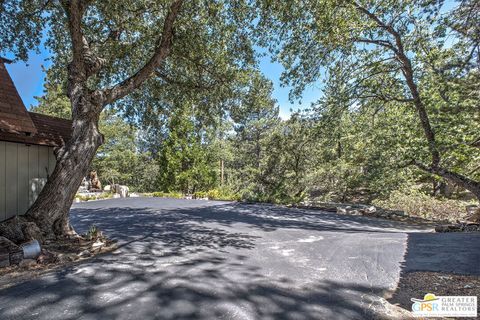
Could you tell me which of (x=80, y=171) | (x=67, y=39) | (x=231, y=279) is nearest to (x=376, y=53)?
(x=231, y=279)

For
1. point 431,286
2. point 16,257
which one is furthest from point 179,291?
point 431,286

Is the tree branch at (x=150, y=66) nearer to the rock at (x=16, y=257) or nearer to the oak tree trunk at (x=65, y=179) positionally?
the oak tree trunk at (x=65, y=179)

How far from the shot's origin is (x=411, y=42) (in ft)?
22.1

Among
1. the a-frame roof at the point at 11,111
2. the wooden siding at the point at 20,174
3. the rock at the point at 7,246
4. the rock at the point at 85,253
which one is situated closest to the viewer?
the rock at the point at 7,246

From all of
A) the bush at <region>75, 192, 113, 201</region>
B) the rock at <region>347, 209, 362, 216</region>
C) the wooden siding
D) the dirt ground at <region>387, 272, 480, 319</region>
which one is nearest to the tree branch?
the wooden siding

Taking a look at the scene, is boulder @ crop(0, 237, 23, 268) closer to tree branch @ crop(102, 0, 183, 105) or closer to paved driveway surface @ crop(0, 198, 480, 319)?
paved driveway surface @ crop(0, 198, 480, 319)

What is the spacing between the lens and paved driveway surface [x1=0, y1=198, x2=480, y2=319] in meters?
2.18

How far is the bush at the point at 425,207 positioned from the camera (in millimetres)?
9500

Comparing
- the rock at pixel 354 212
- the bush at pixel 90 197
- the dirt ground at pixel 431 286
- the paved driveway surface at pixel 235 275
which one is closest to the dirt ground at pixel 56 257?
the paved driveway surface at pixel 235 275

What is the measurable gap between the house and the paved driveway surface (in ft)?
4.58

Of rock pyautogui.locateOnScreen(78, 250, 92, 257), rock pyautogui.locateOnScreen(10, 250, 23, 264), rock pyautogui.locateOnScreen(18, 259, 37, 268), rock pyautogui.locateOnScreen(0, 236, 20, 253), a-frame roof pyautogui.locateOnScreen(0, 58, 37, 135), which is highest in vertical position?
a-frame roof pyautogui.locateOnScreen(0, 58, 37, 135)

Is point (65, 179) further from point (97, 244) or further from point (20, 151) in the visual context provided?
point (97, 244)

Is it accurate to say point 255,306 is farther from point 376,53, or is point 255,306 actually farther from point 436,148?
point 376,53

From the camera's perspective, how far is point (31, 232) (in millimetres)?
3801
